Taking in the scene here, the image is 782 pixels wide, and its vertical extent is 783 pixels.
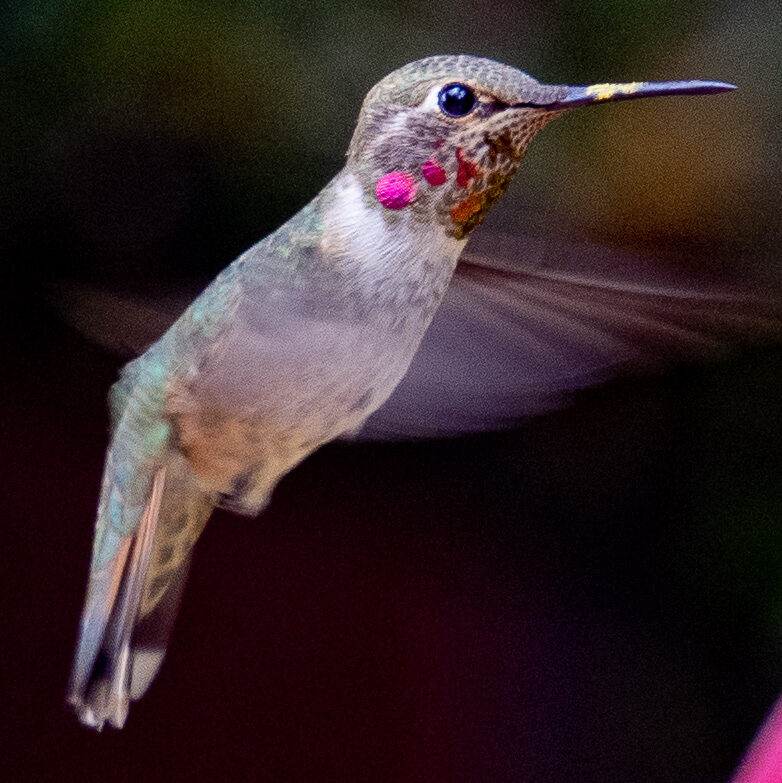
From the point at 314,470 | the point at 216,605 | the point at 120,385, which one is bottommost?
the point at 216,605

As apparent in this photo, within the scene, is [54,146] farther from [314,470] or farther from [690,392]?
[690,392]

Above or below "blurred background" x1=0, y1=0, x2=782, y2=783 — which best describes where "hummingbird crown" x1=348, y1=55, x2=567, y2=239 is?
above

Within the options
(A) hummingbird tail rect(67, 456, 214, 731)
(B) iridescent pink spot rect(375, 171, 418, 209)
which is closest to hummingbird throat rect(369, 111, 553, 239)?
(B) iridescent pink spot rect(375, 171, 418, 209)

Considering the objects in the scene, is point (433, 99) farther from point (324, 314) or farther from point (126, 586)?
point (126, 586)

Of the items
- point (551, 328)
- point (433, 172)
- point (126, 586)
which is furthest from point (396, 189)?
point (126, 586)

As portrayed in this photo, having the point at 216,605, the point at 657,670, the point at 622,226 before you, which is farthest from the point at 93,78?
the point at 657,670

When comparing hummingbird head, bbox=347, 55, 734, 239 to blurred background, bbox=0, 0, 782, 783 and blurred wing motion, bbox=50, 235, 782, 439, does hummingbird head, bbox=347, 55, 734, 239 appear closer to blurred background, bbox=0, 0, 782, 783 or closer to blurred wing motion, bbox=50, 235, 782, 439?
blurred wing motion, bbox=50, 235, 782, 439
